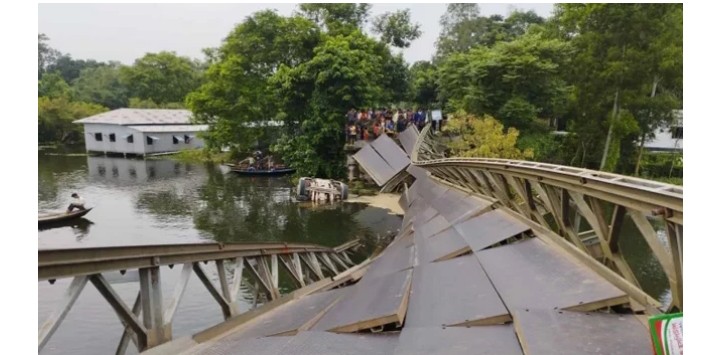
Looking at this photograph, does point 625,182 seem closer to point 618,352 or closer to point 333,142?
point 618,352

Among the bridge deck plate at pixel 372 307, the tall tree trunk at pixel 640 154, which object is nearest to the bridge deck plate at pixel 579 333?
the bridge deck plate at pixel 372 307

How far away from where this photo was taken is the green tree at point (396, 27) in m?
29.2

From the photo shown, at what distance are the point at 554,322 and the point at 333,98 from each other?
67.6 feet

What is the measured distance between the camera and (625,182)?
227 centimetres

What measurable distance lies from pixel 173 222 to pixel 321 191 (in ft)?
20.1

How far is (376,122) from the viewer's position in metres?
20.8

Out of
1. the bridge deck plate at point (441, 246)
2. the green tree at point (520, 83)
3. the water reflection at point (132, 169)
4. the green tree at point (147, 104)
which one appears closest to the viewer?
the bridge deck plate at point (441, 246)

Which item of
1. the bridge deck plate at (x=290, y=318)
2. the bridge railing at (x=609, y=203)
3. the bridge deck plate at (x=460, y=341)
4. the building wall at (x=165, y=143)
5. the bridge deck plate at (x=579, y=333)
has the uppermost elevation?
the building wall at (x=165, y=143)

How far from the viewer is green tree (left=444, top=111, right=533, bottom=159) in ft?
53.4

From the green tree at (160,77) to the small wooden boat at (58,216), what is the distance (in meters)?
33.8

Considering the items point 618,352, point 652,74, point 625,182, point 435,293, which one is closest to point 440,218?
point 435,293

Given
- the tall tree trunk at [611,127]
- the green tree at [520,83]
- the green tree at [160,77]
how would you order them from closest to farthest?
the tall tree trunk at [611,127]
the green tree at [520,83]
the green tree at [160,77]

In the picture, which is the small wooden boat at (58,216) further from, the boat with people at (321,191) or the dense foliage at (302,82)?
the dense foliage at (302,82)

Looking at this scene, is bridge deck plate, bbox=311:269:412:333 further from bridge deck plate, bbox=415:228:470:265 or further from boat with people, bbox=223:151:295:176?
boat with people, bbox=223:151:295:176
